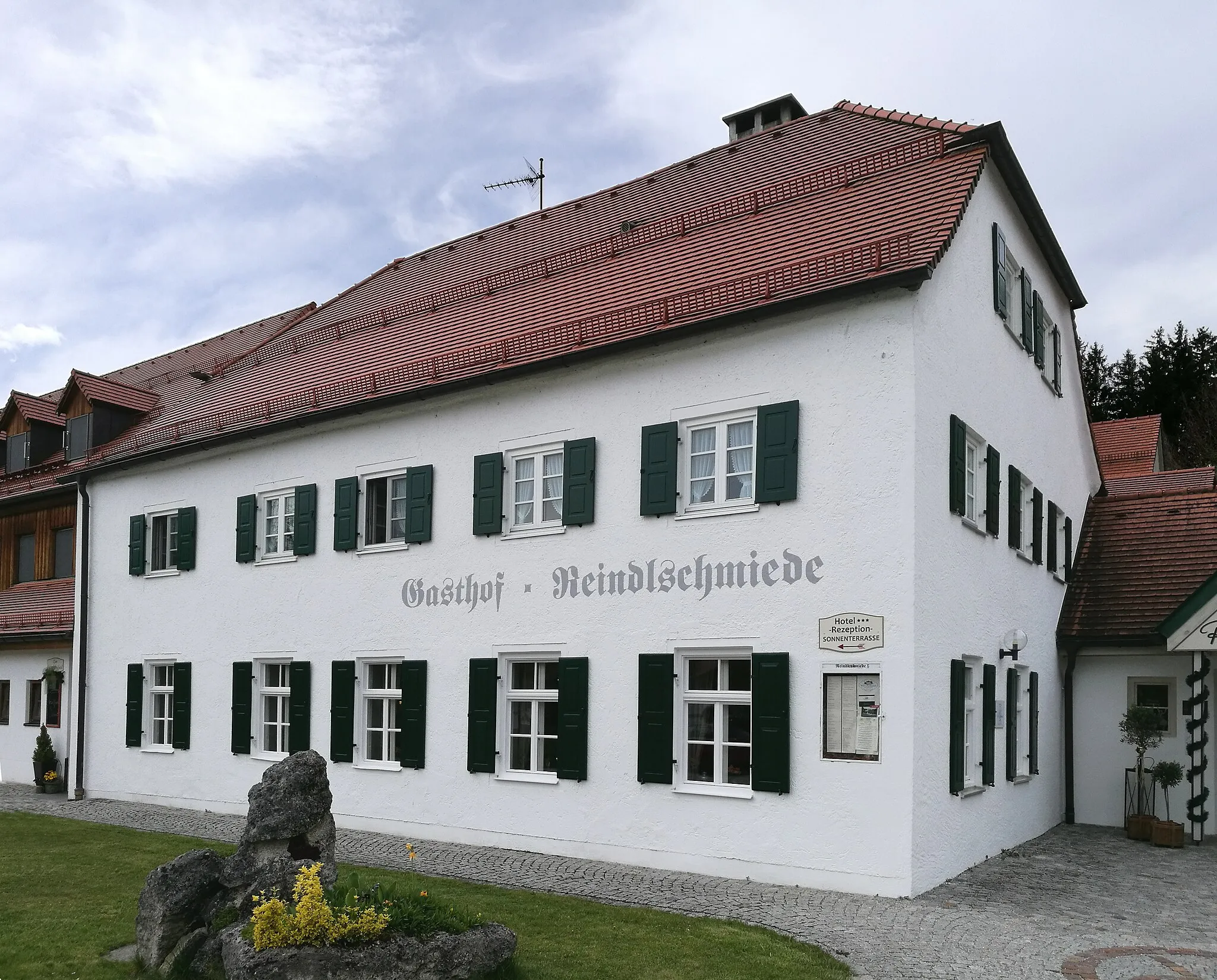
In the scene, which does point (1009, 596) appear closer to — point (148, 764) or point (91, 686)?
point (148, 764)

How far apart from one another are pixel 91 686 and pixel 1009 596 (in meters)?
14.4

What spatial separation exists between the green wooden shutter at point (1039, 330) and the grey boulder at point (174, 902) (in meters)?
12.6

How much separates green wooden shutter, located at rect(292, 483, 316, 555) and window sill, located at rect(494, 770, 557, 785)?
14.9ft

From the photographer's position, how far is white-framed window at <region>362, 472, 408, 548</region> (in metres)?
15.6

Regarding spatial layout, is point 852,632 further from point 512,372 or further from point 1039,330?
point 1039,330

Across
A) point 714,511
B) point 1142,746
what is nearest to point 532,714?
point 714,511

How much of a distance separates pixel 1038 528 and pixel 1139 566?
95.6 inches

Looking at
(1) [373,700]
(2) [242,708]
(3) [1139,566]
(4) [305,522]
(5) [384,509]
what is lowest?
(2) [242,708]

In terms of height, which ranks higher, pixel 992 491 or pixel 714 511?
pixel 992 491

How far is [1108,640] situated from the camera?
54.2 feet

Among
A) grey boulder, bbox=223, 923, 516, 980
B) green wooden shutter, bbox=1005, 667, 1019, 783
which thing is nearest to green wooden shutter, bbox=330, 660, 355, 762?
green wooden shutter, bbox=1005, 667, 1019, 783

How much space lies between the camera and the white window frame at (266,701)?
16.6 m

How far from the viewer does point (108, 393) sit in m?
22.2

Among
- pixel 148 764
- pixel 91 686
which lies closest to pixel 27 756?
pixel 91 686
